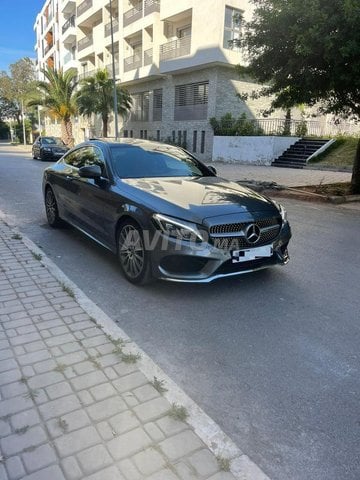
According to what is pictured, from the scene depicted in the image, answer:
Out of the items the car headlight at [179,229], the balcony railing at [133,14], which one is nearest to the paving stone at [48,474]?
the car headlight at [179,229]

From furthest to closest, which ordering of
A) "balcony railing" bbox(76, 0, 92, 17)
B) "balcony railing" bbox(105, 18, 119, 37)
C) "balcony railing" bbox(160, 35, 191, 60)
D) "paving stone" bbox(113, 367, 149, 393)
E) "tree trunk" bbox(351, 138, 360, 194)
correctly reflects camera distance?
"balcony railing" bbox(76, 0, 92, 17) < "balcony railing" bbox(105, 18, 119, 37) < "balcony railing" bbox(160, 35, 191, 60) < "tree trunk" bbox(351, 138, 360, 194) < "paving stone" bbox(113, 367, 149, 393)

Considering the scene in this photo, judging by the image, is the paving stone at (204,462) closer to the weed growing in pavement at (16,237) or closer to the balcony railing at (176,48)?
the weed growing in pavement at (16,237)

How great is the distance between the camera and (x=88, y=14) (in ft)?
131

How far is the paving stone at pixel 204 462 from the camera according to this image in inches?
80.4

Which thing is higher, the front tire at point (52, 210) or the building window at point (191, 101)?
the building window at point (191, 101)

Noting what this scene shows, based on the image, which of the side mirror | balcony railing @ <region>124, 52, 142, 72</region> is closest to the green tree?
the side mirror

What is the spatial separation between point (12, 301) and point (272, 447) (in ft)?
9.33

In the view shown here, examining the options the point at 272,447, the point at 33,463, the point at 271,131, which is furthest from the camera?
the point at 271,131

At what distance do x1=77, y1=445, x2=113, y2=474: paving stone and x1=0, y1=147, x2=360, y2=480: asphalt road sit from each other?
707 millimetres

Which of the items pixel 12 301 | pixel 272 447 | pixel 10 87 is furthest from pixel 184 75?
pixel 10 87

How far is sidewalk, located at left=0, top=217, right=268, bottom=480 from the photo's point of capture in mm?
2051

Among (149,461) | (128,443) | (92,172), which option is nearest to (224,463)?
(149,461)

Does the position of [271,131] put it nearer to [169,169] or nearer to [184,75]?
[184,75]

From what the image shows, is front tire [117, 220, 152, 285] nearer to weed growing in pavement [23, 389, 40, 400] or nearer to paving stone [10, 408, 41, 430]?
weed growing in pavement [23, 389, 40, 400]
